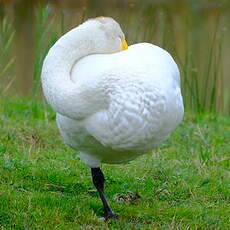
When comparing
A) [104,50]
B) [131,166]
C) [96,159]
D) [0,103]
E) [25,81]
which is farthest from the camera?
[25,81]

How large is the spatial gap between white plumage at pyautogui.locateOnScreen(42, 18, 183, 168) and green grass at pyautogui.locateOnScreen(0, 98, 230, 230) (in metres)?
0.67

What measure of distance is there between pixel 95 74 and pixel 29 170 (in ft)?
6.46

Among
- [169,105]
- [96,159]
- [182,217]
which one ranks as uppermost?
[169,105]

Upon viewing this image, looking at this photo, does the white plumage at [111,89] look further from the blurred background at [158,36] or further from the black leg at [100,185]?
the blurred background at [158,36]

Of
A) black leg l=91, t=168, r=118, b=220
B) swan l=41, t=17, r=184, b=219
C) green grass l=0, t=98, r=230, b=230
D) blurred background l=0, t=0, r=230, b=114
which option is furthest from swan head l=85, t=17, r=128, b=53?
blurred background l=0, t=0, r=230, b=114

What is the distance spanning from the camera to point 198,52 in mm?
15016

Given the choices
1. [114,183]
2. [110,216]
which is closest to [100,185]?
[110,216]

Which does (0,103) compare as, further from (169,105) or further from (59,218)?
(169,105)

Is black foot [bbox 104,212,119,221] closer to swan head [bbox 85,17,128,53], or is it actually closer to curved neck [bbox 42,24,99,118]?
curved neck [bbox 42,24,99,118]

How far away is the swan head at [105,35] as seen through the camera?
16.6 feet

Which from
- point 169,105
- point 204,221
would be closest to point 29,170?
point 204,221

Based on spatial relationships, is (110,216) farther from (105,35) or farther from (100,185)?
(105,35)

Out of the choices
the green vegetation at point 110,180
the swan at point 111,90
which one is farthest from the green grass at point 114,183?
the swan at point 111,90

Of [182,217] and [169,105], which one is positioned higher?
[169,105]
